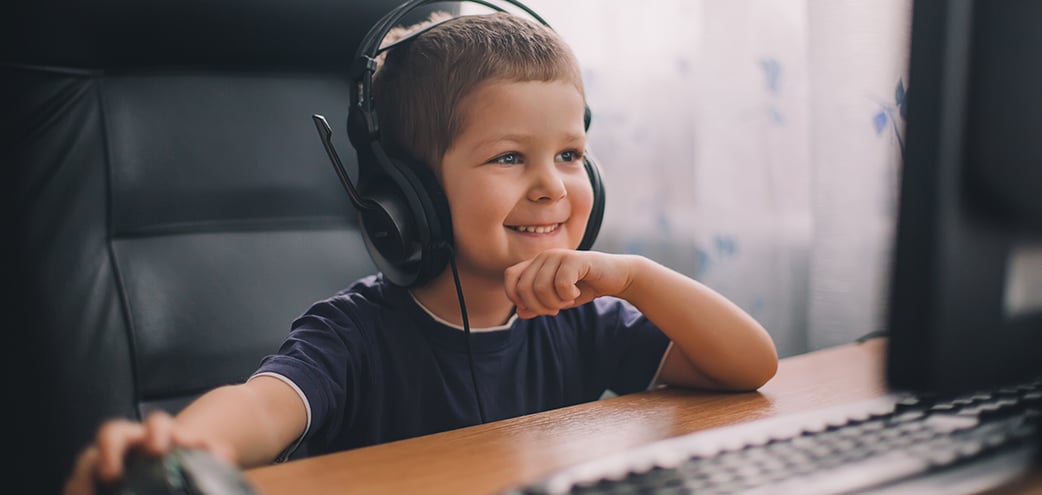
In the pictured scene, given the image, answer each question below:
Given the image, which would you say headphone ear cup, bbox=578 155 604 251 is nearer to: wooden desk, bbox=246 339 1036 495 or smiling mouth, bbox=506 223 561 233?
smiling mouth, bbox=506 223 561 233

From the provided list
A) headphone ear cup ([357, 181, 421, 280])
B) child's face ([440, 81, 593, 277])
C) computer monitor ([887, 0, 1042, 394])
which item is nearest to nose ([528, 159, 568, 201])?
child's face ([440, 81, 593, 277])

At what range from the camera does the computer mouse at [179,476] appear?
13.3 inches

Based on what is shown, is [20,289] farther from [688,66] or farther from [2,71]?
[688,66]

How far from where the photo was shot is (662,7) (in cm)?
131

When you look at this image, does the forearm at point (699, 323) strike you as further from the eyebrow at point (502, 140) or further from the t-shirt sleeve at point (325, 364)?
the t-shirt sleeve at point (325, 364)

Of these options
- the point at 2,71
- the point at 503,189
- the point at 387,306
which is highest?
the point at 2,71

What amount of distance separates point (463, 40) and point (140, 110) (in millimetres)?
369

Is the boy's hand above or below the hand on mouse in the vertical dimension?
below

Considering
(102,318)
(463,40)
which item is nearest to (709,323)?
(463,40)

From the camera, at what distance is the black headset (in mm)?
669

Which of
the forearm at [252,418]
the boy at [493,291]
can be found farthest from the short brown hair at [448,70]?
the forearm at [252,418]

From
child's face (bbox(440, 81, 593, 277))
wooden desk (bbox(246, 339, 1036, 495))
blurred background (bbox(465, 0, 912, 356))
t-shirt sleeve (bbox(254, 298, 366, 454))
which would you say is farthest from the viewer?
blurred background (bbox(465, 0, 912, 356))

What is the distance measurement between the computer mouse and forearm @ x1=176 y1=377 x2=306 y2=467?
0.40 ft

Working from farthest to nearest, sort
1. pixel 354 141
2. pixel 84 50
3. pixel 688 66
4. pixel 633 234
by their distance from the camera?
pixel 633 234 < pixel 688 66 < pixel 84 50 < pixel 354 141
